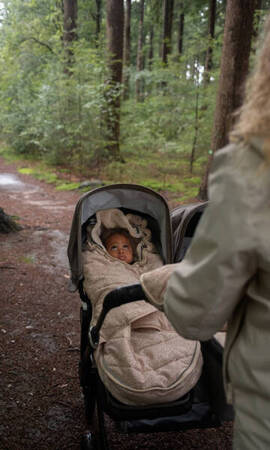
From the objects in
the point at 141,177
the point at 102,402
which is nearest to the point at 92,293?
the point at 102,402

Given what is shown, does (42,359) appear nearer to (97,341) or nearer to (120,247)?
(120,247)

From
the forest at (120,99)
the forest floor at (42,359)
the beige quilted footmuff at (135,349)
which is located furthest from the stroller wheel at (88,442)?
the forest at (120,99)

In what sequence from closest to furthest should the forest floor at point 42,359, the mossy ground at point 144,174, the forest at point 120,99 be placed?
the forest floor at point 42,359
the forest at point 120,99
the mossy ground at point 144,174

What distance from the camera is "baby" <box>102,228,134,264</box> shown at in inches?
122

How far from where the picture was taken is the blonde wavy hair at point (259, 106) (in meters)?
0.93

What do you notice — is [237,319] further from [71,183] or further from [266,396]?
[71,183]

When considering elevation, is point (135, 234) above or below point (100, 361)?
above

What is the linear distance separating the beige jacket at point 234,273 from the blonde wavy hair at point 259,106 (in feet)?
0.10

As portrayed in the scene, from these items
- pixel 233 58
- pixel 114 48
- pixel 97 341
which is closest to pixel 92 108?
pixel 114 48

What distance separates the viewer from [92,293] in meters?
2.51

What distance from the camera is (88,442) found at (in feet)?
8.02

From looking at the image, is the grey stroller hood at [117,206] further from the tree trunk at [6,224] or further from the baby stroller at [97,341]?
the tree trunk at [6,224]

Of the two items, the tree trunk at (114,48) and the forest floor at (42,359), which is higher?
the tree trunk at (114,48)

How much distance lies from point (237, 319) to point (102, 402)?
116cm
